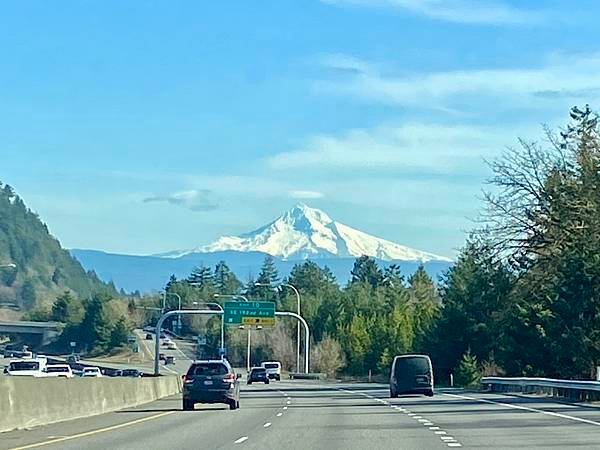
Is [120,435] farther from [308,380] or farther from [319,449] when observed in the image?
[308,380]

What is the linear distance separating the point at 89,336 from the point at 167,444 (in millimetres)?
167107

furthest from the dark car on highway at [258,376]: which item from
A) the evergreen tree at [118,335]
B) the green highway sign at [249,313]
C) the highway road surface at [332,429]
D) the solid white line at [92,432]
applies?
the evergreen tree at [118,335]

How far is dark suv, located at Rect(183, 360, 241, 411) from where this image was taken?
139ft

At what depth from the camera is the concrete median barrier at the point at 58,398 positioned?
29.5 m

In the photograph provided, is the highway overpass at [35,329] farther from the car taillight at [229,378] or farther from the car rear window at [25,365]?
the car taillight at [229,378]

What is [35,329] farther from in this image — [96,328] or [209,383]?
[209,383]

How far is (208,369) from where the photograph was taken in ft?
139

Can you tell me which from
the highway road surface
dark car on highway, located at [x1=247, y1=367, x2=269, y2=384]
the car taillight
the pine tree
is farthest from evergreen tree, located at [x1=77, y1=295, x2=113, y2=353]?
the car taillight

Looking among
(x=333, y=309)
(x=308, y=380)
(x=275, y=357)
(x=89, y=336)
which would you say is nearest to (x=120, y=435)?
(x=308, y=380)

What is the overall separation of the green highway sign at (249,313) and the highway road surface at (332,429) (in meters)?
47.5

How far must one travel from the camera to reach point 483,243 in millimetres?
69750

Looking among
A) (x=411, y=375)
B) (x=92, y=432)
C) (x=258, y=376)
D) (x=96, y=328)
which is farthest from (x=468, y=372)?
(x=96, y=328)

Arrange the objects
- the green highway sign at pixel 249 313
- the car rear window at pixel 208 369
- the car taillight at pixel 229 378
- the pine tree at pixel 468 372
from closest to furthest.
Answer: the car rear window at pixel 208 369
the car taillight at pixel 229 378
the pine tree at pixel 468 372
the green highway sign at pixel 249 313

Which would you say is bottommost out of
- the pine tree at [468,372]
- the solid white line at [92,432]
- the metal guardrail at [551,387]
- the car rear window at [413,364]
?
the solid white line at [92,432]
